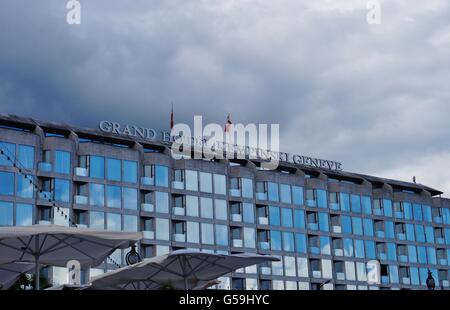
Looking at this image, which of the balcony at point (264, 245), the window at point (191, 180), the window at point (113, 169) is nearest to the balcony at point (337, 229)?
the balcony at point (264, 245)

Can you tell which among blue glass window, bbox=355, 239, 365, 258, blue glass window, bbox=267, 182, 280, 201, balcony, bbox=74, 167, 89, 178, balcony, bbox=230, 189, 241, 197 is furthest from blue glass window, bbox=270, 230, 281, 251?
balcony, bbox=74, 167, 89, 178

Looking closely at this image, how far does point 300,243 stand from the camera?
99.5 m

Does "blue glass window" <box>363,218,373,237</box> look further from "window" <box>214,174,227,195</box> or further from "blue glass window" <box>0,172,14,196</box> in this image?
"blue glass window" <box>0,172,14,196</box>

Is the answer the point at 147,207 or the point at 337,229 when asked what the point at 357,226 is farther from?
the point at 147,207

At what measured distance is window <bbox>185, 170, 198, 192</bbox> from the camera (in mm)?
91375

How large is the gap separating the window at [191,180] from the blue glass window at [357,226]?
2322 cm

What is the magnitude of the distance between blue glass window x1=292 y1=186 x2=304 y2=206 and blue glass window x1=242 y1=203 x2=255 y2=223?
250 inches

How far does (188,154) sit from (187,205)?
5.96 metres

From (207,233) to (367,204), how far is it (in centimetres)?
2460

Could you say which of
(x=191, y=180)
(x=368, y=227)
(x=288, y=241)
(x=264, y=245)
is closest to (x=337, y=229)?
(x=368, y=227)

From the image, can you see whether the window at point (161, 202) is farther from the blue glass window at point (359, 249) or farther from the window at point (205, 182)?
the blue glass window at point (359, 249)

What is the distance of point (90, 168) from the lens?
3319 inches

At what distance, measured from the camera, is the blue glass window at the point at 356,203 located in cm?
10562
